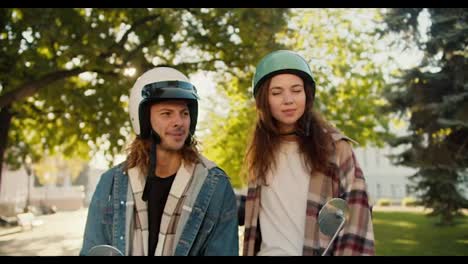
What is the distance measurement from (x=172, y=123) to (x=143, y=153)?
26cm

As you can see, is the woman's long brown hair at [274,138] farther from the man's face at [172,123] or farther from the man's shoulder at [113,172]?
the man's shoulder at [113,172]

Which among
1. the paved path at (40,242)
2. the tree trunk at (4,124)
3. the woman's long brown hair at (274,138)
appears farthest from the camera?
the tree trunk at (4,124)

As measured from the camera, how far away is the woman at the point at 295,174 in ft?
9.11

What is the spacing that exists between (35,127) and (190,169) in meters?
15.1

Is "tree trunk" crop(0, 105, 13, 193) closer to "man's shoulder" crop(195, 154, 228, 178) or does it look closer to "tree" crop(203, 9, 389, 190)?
"tree" crop(203, 9, 389, 190)

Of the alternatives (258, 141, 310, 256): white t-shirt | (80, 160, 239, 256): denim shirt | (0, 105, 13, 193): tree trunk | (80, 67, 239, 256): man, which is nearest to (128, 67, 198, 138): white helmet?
(80, 67, 239, 256): man

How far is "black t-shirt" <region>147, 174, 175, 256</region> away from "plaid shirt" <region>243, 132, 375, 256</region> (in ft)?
1.60

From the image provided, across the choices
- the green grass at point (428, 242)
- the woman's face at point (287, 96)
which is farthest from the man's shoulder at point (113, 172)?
the green grass at point (428, 242)

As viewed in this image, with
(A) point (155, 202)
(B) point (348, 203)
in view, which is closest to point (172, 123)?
(A) point (155, 202)

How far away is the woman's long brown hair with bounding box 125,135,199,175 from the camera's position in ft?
9.32

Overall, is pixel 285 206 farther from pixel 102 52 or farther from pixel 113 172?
pixel 102 52

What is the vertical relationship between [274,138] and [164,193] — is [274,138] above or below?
above

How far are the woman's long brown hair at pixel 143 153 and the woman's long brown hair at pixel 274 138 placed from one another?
14.9 inches

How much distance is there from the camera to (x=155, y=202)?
8.91 feet
